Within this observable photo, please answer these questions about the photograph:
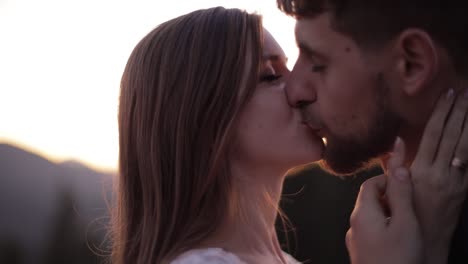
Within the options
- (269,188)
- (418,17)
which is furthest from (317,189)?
(418,17)

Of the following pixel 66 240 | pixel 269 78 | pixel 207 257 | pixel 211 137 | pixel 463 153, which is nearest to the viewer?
pixel 463 153

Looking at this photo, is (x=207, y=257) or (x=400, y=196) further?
(x=207, y=257)

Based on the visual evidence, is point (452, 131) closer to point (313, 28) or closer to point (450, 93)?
point (450, 93)

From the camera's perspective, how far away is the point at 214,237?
282 cm

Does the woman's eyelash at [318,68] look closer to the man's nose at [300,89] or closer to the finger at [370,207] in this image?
the man's nose at [300,89]

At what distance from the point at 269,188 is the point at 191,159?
0.44 metres

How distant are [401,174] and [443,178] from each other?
0.16 meters

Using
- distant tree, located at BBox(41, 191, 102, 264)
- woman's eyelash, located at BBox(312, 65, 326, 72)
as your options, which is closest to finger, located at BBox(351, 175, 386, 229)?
woman's eyelash, located at BBox(312, 65, 326, 72)

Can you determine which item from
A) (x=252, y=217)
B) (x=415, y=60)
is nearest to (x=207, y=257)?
(x=252, y=217)

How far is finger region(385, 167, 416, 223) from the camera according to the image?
2391mm

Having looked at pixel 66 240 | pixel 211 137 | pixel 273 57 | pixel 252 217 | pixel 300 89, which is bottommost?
pixel 66 240

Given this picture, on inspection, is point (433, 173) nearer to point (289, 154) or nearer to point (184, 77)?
point (289, 154)

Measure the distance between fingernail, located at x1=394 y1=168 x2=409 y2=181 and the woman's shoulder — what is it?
0.76 m

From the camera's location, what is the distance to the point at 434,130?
96.1 inches
